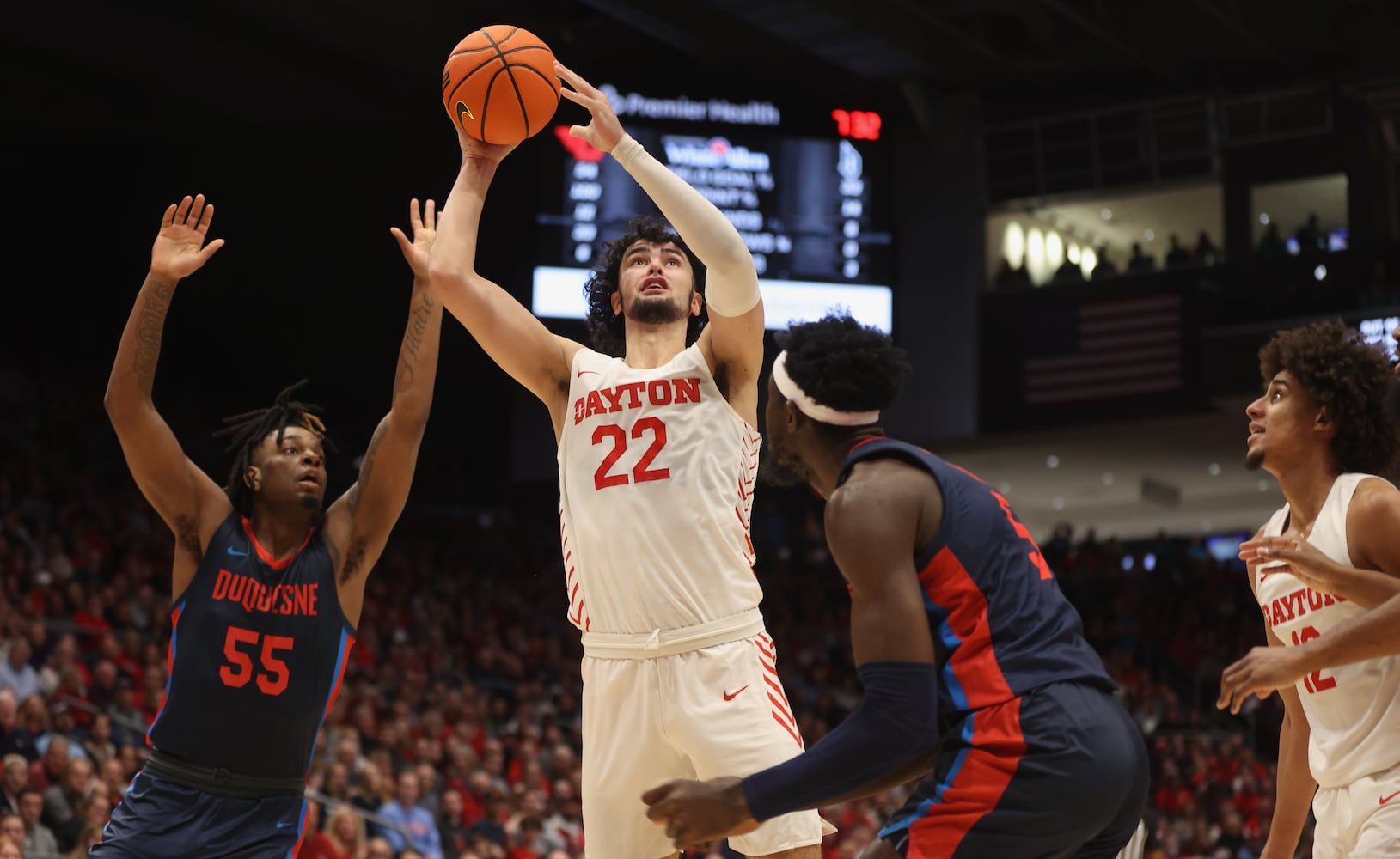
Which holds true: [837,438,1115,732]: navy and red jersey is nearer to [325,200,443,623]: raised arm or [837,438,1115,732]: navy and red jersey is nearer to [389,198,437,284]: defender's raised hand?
[325,200,443,623]: raised arm

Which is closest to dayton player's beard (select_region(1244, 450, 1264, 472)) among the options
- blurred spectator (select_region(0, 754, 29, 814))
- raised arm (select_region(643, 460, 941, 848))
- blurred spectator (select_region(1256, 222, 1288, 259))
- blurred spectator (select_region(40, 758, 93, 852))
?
raised arm (select_region(643, 460, 941, 848))

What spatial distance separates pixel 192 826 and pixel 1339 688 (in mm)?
3386

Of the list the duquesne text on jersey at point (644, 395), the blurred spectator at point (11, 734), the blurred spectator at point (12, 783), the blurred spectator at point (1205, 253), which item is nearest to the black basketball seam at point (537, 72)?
the duquesne text on jersey at point (644, 395)

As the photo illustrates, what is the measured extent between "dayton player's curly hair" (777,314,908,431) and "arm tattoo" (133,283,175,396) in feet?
8.53

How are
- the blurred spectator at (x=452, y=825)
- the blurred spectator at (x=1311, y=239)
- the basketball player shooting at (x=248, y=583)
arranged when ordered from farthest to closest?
1. the blurred spectator at (x=1311, y=239)
2. the blurred spectator at (x=452, y=825)
3. the basketball player shooting at (x=248, y=583)

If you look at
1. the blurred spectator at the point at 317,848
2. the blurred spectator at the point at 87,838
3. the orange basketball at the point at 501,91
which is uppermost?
the orange basketball at the point at 501,91

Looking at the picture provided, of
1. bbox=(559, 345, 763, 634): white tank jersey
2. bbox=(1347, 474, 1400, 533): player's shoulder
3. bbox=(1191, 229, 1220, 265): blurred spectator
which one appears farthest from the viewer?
bbox=(1191, 229, 1220, 265): blurred spectator

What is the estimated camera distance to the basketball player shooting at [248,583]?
449 cm

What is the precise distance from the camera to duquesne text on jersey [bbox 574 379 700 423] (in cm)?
434

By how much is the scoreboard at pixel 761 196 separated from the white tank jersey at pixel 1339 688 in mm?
12631

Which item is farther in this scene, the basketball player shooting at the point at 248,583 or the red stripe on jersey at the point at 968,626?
the basketball player shooting at the point at 248,583

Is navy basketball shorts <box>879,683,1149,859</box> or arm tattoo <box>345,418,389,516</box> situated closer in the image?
navy basketball shorts <box>879,683,1149,859</box>

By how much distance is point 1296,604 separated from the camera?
4359mm

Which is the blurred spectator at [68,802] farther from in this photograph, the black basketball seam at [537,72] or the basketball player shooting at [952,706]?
the basketball player shooting at [952,706]
